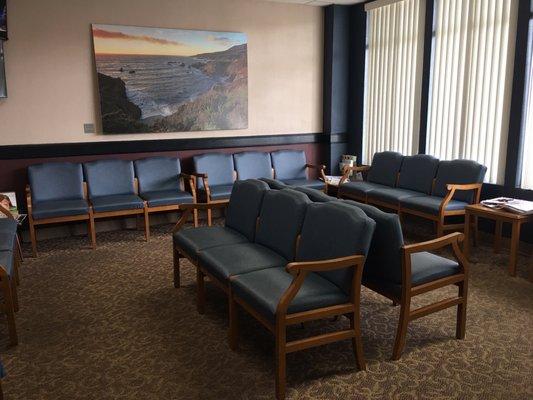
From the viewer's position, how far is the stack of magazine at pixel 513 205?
3882 mm

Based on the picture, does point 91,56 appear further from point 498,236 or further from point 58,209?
point 498,236

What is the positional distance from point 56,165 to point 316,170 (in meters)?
3.27

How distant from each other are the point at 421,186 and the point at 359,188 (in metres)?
0.68

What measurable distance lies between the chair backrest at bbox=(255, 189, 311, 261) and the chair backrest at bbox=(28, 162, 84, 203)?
8.62 feet

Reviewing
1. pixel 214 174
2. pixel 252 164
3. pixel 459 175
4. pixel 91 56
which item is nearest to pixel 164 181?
pixel 214 174

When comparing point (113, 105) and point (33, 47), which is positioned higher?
point (33, 47)

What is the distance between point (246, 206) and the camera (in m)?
3.55

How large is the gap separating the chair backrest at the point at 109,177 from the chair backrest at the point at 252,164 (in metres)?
1.29

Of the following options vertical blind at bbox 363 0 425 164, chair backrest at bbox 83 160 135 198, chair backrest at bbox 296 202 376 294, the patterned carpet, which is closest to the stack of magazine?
the patterned carpet

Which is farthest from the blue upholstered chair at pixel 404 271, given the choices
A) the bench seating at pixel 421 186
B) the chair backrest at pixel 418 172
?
the chair backrest at pixel 418 172

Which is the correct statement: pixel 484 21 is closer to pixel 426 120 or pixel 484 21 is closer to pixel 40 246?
pixel 426 120

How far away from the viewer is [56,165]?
504cm

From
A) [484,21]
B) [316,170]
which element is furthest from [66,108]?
[484,21]

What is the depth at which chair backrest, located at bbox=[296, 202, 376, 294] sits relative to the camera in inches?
98.0
